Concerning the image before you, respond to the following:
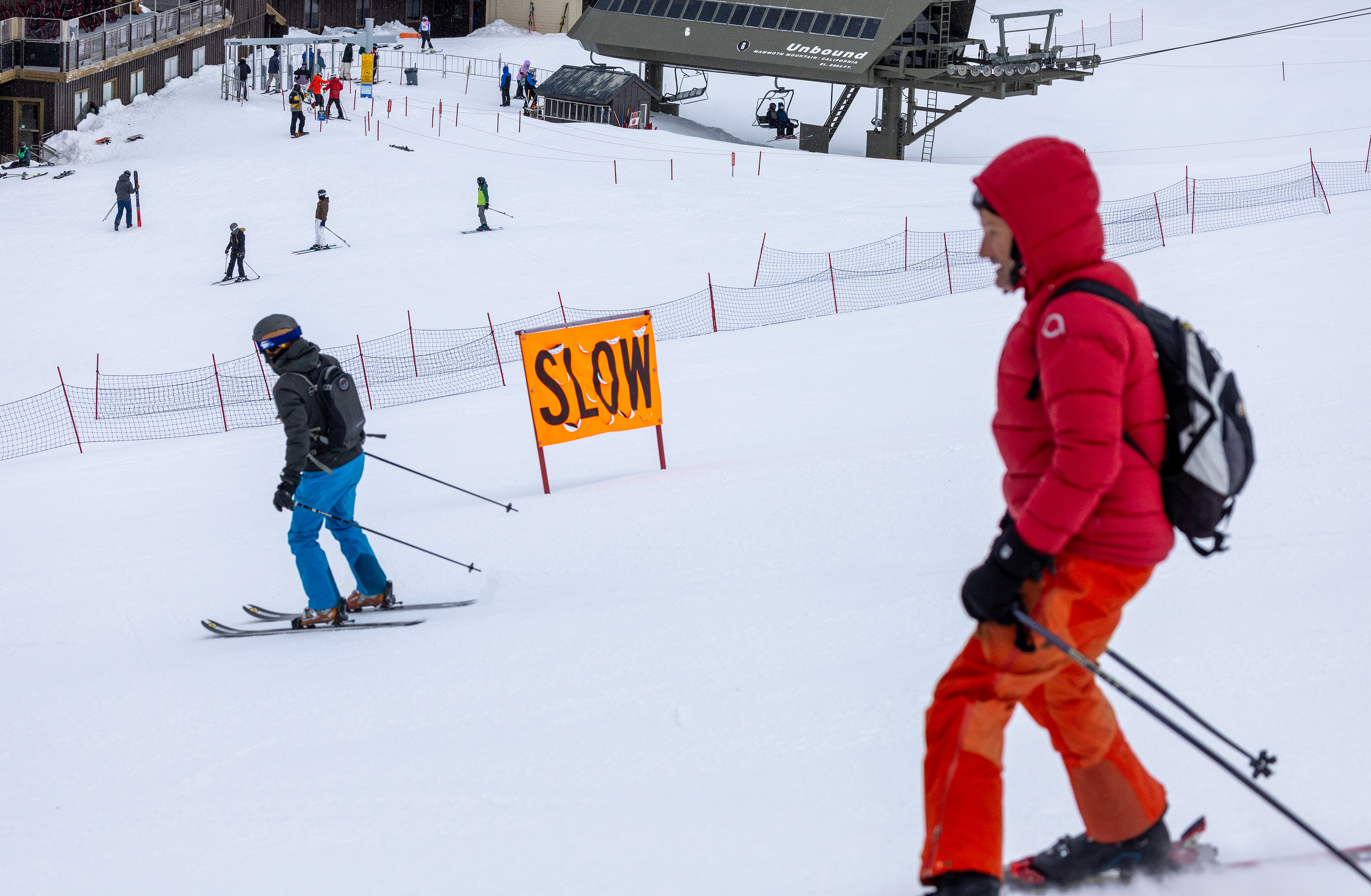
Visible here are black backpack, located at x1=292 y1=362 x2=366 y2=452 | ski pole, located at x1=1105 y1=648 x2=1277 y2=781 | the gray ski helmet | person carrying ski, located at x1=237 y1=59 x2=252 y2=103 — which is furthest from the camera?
person carrying ski, located at x1=237 y1=59 x2=252 y2=103

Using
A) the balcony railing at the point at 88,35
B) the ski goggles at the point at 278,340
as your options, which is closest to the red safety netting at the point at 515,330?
the ski goggles at the point at 278,340

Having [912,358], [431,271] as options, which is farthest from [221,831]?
[431,271]

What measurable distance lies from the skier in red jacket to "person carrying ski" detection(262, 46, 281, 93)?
37.6 metres

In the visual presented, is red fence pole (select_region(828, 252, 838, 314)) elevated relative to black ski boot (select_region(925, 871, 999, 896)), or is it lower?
elevated

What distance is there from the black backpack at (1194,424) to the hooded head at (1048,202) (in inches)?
3.6

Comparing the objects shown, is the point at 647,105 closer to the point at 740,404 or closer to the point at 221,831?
the point at 740,404

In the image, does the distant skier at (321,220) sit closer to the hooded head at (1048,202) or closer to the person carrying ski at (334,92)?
the person carrying ski at (334,92)

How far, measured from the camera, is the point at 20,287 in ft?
70.8

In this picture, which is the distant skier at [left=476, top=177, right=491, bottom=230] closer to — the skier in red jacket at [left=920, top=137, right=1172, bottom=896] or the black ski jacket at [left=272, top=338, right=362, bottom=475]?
the black ski jacket at [left=272, top=338, right=362, bottom=475]

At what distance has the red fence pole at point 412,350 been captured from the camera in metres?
16.4

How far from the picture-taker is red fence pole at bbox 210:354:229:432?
1432 cm

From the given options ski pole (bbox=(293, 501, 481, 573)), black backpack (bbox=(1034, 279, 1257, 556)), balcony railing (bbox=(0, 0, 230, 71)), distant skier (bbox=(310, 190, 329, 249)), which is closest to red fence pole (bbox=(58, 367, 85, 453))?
distant skier (bbox=(310, 190, 329, 249))

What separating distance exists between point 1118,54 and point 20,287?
38.9 metres

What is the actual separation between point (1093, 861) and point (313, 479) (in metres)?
4.56
